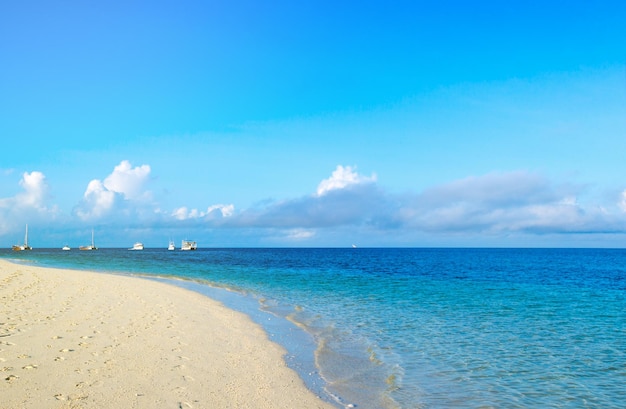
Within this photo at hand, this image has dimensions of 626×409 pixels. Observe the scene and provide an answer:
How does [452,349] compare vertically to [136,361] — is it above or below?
below

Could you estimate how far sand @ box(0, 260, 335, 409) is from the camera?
31.8 ft

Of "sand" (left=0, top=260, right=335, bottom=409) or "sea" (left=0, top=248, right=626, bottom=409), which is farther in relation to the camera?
"sea" (left=0, top=248, right=626, bottom=409)

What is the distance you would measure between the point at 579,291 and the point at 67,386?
41320 millimetres

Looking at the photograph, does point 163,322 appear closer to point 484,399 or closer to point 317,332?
point 317,332

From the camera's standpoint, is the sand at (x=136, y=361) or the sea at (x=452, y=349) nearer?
the sand at (x=136, y=361)

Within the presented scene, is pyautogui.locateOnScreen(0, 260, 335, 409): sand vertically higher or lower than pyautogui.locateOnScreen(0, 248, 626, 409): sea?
higher

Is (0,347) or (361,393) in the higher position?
(0,347)

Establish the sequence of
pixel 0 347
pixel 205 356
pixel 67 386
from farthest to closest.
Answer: pixel 205 356, pixel 0 347, pixel 67 386

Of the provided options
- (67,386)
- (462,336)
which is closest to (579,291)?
(462,336)

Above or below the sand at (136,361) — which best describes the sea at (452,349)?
below

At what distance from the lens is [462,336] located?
18.5 metres

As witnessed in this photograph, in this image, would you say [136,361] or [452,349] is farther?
[452,349]

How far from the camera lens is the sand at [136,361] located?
968 centimetres

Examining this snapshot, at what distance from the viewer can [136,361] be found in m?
12.3
